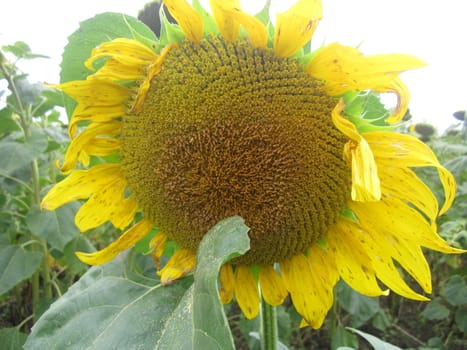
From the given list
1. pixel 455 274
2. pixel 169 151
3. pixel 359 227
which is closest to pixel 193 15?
pixel 169 151

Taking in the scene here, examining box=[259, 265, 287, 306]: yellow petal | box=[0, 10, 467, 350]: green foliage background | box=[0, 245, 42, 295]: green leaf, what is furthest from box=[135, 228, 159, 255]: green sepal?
box=[0, 245, 42, 295]: green leaf

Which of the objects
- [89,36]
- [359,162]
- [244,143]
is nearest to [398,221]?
[359,162]

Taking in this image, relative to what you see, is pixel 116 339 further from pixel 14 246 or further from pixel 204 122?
pixel 14 246

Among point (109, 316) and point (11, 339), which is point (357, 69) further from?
point (11, 339)

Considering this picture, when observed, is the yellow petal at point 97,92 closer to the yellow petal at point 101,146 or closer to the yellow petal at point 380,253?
the yellow petal at point 101,146

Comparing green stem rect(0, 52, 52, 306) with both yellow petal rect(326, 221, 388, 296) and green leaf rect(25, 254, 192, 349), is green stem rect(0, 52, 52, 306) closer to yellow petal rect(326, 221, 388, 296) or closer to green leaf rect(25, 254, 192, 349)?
green leaf rect(25, 254, 192, 349)
